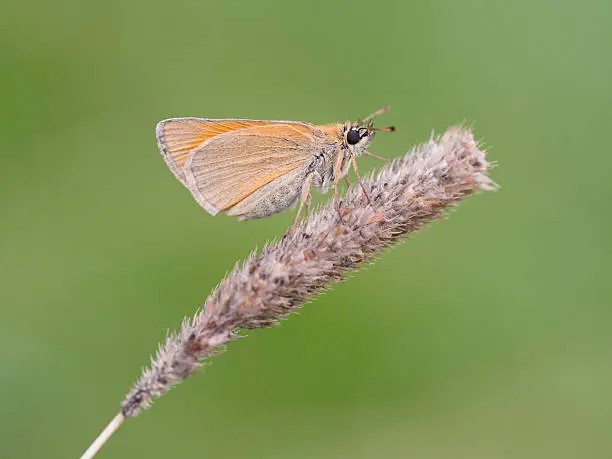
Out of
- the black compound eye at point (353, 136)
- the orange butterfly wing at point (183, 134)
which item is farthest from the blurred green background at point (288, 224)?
the black compound eye at point (353, 136)

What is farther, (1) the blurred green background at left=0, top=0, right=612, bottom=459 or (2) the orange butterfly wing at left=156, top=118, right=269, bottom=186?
(1) the blurred green background at left=0, top=0, right=612, bottom=459

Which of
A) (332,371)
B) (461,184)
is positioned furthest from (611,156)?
(461,184)

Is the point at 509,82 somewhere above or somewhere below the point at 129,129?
above

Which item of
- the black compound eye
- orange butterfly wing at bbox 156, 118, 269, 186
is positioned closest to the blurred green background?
orange butterfly wing at bbox 156, 118, 269, 186

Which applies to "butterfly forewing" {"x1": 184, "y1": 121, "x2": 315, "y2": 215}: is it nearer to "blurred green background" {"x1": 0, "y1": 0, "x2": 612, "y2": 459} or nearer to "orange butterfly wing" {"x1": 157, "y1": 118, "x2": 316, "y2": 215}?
"orange butterfly wing" {"x1": 157, "y1": 118, "x2": 316, "y2": 215}

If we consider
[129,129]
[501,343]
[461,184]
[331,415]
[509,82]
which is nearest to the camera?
[461,184]

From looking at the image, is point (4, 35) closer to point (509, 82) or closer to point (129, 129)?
point (129, 129)

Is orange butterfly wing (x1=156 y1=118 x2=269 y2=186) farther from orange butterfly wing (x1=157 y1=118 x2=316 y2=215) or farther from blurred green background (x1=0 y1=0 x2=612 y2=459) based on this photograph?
blurred green background (x1=0 y1=0 x2=612 y2=459)

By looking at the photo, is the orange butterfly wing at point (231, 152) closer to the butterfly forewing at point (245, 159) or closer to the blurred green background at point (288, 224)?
the butterfly forewing at point (245, 159)

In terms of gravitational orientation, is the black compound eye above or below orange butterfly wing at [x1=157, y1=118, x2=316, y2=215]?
above
